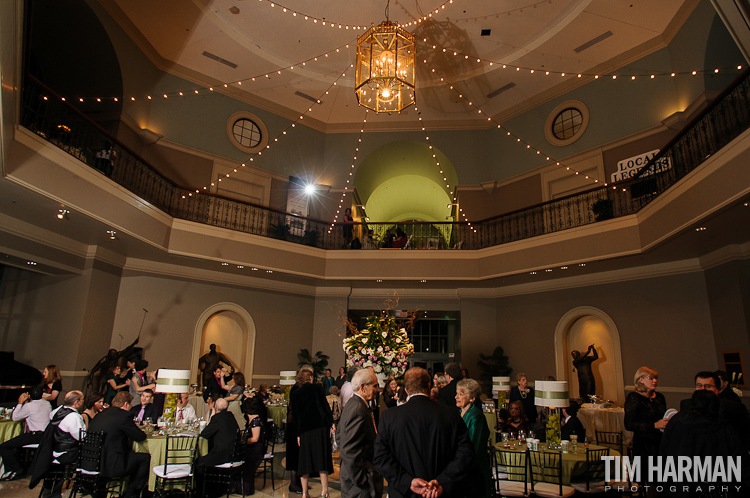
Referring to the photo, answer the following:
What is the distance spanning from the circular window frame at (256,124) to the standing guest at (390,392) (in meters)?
8.76

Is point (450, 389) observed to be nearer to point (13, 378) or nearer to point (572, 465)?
point (572, 465)

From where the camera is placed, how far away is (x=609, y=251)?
9.57 meters

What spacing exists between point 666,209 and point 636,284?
9.59ft

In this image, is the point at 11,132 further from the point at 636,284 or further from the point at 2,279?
the point at 636,284

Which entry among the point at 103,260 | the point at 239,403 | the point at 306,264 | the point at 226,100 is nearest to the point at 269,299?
the point at 306,264

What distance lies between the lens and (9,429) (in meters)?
6.09

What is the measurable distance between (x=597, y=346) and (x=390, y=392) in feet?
20.6

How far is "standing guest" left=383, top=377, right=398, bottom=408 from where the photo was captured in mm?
7316

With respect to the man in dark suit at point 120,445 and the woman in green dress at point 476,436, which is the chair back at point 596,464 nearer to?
the woman in green dress at point 476,436

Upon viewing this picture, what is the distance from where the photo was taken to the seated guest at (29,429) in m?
5.78

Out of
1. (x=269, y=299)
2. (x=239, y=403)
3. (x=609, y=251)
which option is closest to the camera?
(x=239, y=403)

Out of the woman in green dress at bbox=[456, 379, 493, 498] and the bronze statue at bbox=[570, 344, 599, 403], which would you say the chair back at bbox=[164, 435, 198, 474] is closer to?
the woman in green dress at bbox=[456, 379, 493, 498]

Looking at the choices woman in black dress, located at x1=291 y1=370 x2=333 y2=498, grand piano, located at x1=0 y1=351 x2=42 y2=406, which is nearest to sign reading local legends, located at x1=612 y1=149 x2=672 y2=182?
woman in black dress, located at x1=291 y1=370 x2=333 y2=498

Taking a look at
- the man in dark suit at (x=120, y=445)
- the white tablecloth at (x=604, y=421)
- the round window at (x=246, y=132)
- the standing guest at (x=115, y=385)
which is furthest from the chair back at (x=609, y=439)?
the round window at (x=246, y=132)
